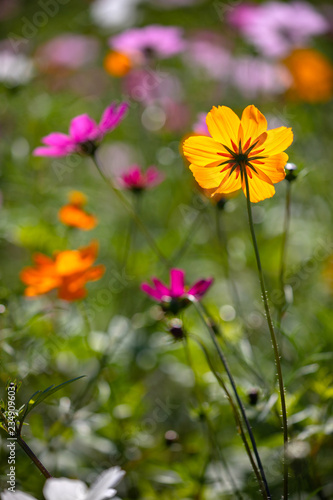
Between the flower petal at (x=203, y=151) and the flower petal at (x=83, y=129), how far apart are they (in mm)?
202

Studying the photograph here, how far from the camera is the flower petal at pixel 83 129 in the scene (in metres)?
0.64

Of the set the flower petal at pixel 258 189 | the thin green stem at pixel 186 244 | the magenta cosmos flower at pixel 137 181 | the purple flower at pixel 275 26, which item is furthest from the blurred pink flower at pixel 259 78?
the flower petal at pixel 258 189

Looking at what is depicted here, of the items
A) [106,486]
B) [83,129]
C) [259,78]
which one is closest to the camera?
[106,486]

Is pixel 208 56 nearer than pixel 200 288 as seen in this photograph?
No

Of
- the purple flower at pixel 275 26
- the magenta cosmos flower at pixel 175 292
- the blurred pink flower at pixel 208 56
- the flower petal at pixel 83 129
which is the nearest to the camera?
the magenta cosmos flower at pixel 175 292

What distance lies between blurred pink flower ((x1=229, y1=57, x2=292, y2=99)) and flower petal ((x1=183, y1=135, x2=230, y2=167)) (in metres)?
1.22

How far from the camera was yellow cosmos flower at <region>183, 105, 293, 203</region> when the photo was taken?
468 millimetres

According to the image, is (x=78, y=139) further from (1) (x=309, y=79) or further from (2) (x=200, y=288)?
(1) (x=309, y=79)

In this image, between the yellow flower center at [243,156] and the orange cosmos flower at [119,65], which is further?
the orange cosmos flower at [119,65]

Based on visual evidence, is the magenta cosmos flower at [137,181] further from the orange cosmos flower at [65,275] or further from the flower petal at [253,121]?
the flower petal at [253,121]

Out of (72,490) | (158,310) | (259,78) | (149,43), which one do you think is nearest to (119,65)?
(149,43)

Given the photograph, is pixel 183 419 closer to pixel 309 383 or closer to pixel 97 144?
pixel 309 383

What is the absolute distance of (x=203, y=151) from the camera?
18.9 inches

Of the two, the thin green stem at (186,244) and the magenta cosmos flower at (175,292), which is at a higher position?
the thin green stem at (186,244)
